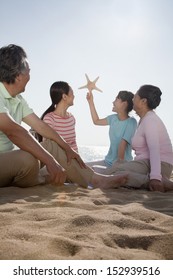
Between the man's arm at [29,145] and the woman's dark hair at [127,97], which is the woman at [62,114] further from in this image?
the man's arm at [29,145]

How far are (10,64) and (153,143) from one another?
2.00m

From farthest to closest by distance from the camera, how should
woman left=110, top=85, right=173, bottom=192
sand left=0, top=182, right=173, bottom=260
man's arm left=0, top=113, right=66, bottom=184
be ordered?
woman left=110, top=85, right=173, bottom=192 < man's arm left=0, top=113, right=66, bottom=184 < sand left=0, top=182, right=173, bottom=260

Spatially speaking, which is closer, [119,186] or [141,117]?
[119,186]

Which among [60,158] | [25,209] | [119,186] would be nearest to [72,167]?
[60,158]

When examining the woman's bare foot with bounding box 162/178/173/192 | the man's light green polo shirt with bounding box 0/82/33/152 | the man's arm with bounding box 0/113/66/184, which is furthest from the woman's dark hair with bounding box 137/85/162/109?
the man's arm with bounding box 0/113/66/184

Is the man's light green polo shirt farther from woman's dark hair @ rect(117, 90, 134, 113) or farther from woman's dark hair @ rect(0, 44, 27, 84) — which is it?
woman's dark hair @ rect(117, 90, 134, 113)

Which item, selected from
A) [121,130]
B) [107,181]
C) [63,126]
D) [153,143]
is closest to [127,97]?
[121,130]

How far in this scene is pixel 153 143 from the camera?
15.1ft

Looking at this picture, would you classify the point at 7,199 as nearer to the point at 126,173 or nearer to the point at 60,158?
the point at 60,158

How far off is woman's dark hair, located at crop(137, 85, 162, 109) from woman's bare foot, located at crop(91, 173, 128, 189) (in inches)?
47.5

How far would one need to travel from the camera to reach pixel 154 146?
4.59 meters

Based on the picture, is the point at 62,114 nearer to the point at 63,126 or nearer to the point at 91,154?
the point at 63,126

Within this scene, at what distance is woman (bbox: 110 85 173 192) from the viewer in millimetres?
4461
